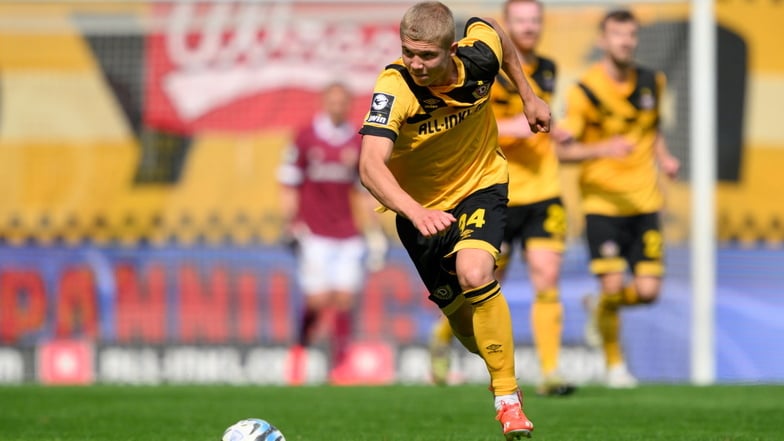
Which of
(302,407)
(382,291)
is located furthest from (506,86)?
(382,291)

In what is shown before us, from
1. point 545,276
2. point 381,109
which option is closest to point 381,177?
point 381,109

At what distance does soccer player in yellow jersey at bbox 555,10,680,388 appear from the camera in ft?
34.1

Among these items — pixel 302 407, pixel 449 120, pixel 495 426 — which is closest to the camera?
pixel 449 120

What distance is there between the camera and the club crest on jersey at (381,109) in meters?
6.03

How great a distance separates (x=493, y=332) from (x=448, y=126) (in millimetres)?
963

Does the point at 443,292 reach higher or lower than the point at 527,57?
lower

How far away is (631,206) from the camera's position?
1052 cm

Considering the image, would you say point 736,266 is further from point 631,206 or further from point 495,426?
point 495,426

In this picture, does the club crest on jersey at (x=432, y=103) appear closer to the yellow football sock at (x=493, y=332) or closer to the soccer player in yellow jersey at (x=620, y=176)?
the yellow football sock at (x=493, y=332)

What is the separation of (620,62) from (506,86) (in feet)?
3.89

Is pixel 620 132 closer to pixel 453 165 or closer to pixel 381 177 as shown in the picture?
pixel 453 165

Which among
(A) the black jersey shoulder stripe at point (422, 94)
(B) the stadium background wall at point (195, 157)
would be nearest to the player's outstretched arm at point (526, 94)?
(A) the black jersey shoulder stripe at point (422, 94)

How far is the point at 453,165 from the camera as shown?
6648mm

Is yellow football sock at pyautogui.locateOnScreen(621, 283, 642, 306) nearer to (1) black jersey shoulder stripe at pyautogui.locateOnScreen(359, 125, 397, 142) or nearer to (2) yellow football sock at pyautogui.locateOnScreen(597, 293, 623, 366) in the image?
(2) yellow football sock at pyautogui.locateOnScreen(597, 293, 623, 366)
